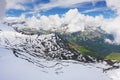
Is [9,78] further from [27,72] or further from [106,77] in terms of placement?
[106,77]

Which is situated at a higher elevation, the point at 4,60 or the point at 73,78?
the point at 4,60

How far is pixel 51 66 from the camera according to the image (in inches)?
6880

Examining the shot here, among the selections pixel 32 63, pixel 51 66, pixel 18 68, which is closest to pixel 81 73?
pixel 51 66

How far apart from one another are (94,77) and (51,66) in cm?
2750

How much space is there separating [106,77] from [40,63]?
43.4 meters

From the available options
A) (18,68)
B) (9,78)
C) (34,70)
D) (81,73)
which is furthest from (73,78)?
(9,78)

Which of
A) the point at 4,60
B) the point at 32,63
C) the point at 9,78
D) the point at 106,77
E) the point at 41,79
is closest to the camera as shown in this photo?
the point at 9,78

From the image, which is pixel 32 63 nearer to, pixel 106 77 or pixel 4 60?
pixel 4 60

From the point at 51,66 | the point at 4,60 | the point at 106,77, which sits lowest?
the point at 106,77

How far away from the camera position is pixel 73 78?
162m

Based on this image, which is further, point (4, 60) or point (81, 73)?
point (81, 73)

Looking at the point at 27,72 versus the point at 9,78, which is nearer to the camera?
the point at 9,78

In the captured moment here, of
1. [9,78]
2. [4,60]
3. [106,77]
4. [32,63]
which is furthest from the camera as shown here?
[106,77]

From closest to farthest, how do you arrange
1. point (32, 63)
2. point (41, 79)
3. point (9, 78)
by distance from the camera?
point (9, 78) < point (41, 79) < point (32, 63)
